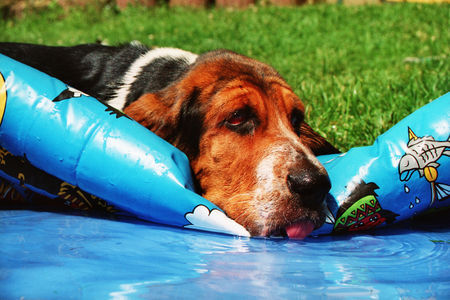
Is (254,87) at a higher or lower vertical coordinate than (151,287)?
higher

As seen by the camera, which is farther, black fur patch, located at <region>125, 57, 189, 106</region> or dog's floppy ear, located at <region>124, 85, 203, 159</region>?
black fur patch, located at <region>125, 57, 189, 106</region>

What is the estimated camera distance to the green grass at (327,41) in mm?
5980

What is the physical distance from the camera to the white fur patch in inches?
178

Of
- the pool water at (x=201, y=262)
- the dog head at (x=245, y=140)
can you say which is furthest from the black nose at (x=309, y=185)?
the pool water at (x=201, y=262)

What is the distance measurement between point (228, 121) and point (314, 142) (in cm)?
88

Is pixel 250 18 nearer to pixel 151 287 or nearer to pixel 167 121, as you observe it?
pixel 167 121

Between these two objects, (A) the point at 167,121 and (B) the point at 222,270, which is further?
(A) the point at 167,121

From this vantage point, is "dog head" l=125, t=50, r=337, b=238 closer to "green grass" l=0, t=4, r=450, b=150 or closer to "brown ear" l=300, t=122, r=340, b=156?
"brown ear" l=300, t=122, r=340, b=156

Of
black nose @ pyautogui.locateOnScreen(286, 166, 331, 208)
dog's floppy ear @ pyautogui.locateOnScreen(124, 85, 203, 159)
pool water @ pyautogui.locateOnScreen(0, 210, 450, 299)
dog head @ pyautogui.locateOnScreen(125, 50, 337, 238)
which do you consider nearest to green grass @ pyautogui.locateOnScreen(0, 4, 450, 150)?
dog head @ pyautogui.locateOnScreen(125, 50, 337, 238)

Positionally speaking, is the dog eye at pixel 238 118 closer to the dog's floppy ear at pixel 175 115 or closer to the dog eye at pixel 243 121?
the dog eye at pixel 243 121

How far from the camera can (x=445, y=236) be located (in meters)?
3.46

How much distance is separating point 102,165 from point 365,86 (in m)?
4.11

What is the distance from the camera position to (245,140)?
3.73m

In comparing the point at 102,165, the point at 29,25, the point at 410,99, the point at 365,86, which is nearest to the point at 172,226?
the point at 102,165
